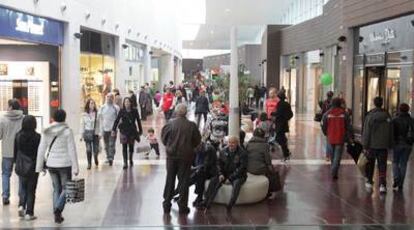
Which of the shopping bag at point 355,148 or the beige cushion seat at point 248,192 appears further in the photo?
the shopping bag at point 355,148

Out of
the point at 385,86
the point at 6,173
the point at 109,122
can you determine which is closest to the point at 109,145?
the point at 109,122

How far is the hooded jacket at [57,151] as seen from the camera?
28.7ft

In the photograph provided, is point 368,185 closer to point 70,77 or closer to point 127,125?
point 127,125

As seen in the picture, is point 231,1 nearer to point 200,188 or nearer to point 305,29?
point 305,29

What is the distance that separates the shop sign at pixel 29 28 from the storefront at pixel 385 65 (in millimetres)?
10018


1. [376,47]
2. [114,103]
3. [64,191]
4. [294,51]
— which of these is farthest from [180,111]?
[294,51]

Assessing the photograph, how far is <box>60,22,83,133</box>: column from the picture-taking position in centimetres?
2105

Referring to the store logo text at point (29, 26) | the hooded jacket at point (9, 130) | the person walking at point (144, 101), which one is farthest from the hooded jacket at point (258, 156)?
the person walking at point (144, 101)

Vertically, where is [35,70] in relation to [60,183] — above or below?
above

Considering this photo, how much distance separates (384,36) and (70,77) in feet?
33.3

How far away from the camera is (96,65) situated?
26.4 metres

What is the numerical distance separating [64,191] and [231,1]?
31845 mm

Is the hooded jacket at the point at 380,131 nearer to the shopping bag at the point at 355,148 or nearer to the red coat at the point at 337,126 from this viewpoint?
the red coat at the point at 337,126

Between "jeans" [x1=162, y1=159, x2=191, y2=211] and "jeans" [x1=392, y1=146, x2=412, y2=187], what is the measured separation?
403cm
